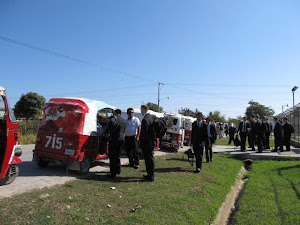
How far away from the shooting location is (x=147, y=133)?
6.25 meters

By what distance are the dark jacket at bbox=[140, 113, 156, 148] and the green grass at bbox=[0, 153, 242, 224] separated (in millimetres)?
1049

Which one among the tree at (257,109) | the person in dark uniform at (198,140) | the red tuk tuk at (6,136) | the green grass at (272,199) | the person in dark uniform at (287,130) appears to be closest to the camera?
the green grass at (272,199)

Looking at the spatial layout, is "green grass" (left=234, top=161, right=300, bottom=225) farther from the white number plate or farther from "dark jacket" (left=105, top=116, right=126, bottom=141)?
the white number plate

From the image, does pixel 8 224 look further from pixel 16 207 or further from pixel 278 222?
pixel 278 222

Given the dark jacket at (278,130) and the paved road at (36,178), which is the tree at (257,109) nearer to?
the dark jacket at (278,130)

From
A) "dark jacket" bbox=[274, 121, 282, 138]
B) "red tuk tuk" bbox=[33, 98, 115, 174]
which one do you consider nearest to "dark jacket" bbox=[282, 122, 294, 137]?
"dark jacket" bbox=[274, 121, 282, 138]

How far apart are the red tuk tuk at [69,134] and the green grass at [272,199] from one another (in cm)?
418

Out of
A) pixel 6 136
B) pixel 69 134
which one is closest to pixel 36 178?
pixel 69 134

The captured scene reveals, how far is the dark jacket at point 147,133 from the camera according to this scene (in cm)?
621

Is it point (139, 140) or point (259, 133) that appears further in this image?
point (259, 133)

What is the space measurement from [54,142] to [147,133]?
107 inches

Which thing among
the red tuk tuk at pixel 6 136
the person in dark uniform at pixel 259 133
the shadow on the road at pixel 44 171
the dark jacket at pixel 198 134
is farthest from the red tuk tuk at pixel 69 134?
the person in dark uniform at pixel 259 133

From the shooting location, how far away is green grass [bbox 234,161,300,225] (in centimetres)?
460

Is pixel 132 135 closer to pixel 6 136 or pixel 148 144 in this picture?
pixel 148 144
